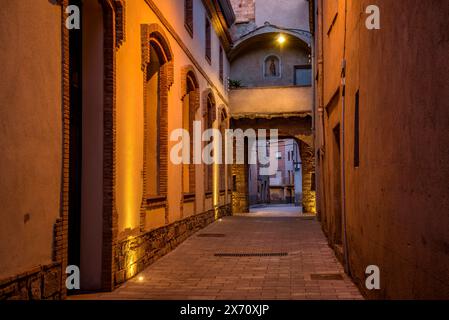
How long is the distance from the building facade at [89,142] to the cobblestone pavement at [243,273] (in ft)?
1.44

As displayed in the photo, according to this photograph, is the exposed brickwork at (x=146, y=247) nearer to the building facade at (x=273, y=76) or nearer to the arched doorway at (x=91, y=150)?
the arched doorway at (x=91, y=150)

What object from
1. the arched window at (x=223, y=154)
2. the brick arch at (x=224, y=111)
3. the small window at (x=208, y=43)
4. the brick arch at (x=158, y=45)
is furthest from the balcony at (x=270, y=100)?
the brick arch at (x=158, y=45)

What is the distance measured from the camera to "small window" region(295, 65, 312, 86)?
987 inches

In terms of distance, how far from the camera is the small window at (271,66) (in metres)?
25.4

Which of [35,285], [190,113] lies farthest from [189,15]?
[35,285]

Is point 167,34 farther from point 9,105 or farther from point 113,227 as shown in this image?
point 9,105

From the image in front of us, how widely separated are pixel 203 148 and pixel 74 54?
29.8 ft

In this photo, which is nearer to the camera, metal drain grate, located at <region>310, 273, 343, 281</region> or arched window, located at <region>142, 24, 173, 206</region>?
metal drain grate, located at <region>310, 273, 343, 281</region>

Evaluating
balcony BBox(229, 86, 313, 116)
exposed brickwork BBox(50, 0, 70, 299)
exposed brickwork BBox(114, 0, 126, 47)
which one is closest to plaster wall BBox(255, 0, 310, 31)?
balcony BBox(229, 86, 313, 116)

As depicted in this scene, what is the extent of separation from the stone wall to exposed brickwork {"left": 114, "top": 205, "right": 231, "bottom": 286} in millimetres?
1868

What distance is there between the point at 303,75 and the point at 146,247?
17.6 m

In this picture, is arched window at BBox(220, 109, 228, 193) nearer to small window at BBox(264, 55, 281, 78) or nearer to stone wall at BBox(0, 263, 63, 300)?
small window at BBox(264, 55, 281, 78)

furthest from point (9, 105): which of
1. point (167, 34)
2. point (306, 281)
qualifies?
point (167, 34)

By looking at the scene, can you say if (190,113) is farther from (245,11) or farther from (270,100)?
(245,11)
